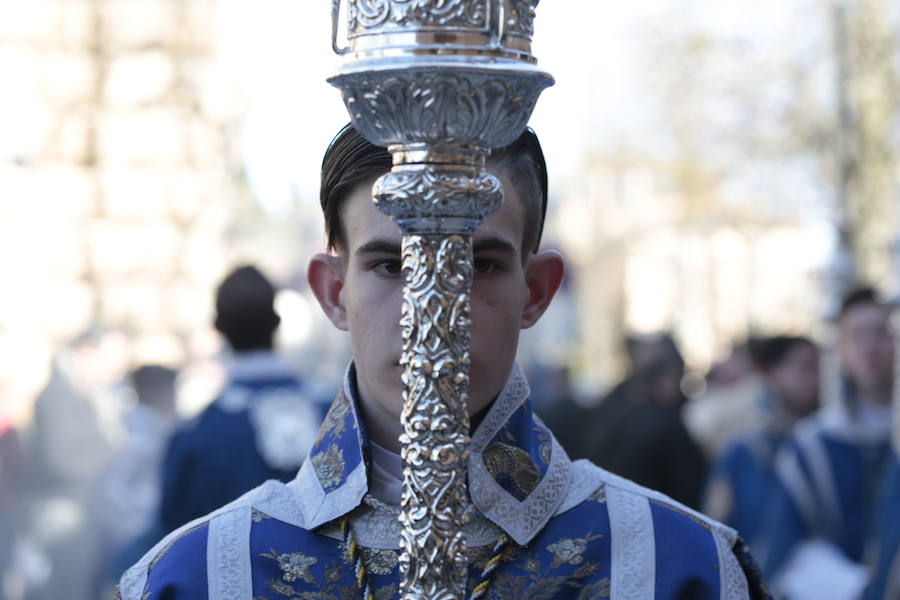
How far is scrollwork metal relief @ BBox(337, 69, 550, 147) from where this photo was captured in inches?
62.6

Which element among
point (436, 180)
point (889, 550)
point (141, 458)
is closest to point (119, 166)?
point (141, 458)

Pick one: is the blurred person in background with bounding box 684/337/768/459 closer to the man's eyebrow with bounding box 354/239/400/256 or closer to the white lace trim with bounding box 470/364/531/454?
the white lace trim with bounding box 470/364/531/454

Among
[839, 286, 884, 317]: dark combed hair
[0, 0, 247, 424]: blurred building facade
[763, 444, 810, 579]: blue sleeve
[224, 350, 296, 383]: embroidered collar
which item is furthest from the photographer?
[0, 0, 247, 424]: blurred building facade

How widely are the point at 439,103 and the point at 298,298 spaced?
73.3 feet

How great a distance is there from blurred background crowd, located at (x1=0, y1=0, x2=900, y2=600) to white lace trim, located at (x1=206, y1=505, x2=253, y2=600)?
5.39 feet

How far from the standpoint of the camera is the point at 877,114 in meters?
15.4

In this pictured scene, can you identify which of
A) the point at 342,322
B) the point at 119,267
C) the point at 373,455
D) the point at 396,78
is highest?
the point at 396,78

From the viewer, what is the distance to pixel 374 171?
228 cm

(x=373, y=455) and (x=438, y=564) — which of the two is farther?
(x=373, y=455)

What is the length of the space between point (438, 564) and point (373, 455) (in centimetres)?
79

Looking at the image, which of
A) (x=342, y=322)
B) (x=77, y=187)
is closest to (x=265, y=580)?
(x=342, y=322)

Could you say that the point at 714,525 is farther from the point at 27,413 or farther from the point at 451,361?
the point at 27,413

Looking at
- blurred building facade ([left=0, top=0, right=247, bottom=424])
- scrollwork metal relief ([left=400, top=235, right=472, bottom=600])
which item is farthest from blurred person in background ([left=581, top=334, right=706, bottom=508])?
blurred building facade ([left=0, top=0, right=247, bottom=424])

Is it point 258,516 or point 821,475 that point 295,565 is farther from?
point 821,475
